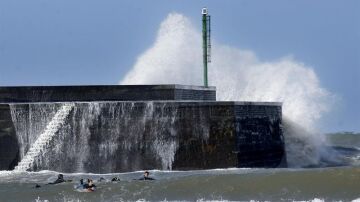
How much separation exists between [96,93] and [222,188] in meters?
10.2

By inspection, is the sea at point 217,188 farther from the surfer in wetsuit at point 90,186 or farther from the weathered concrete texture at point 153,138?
the weathered concrete texture at point 153,138

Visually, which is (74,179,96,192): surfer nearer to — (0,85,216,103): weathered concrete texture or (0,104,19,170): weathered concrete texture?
(0,104,19,170): weathered concrete texture

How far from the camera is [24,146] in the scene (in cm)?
3100

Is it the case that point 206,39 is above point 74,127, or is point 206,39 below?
above

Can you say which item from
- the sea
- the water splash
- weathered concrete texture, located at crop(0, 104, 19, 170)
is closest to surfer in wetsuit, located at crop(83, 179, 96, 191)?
the sea

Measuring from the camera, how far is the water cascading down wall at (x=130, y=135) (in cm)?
2983

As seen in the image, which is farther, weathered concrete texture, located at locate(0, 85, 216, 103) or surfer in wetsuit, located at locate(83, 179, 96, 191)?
weathered concrete texture, located at locate(0, 85, 216, 103)

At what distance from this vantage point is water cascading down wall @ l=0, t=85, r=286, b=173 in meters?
29.8

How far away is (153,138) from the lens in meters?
30.0

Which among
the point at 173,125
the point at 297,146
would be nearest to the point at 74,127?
the point at 173,125

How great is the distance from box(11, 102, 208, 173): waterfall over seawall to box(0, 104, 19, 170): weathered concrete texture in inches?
35.2

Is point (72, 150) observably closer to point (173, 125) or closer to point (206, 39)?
point (173, 125)

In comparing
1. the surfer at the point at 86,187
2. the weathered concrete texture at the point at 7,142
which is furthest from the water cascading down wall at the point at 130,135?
the surfer at the point at 86,187

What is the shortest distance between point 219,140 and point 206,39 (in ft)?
35.3
